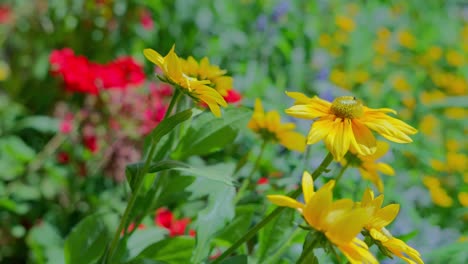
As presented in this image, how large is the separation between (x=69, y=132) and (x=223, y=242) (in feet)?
2.79

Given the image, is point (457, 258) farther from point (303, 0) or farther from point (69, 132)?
point (303, 0)

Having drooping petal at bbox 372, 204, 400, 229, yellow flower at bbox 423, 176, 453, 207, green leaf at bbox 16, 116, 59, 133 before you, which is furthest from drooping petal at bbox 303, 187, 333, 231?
yellow flower at bbox 423, 176, 453, 207

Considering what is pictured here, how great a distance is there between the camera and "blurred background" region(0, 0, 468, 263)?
1555mm

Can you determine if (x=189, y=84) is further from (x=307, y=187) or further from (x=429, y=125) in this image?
(x=429, y=125)

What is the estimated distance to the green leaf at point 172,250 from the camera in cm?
92

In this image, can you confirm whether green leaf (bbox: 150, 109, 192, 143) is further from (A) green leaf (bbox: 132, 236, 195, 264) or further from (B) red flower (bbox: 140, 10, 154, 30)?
(B) red flower (bbox: 140, 10, 154, 30)

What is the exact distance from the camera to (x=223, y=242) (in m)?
0.98

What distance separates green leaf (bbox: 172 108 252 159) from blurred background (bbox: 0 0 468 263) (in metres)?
0.32

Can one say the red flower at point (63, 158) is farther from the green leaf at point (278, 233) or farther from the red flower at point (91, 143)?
the green leaf at point (278, 233)

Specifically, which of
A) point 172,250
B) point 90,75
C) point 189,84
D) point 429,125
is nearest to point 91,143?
point 90,75

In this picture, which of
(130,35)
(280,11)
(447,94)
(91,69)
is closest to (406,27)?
(447,94)

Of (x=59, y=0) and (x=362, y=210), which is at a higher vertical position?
(x=362, y=210)

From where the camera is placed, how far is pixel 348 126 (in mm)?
696

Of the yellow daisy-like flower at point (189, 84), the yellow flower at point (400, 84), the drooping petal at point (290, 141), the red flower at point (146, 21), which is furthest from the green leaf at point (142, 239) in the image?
the yellow flower at point (400, 84)
